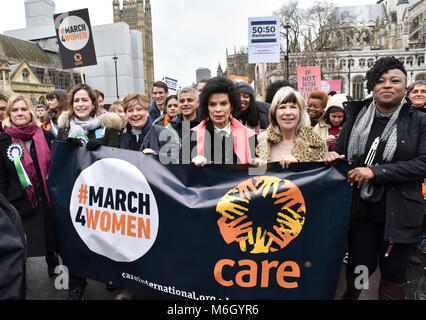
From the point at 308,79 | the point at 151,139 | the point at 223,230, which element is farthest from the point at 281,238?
the point at 308,79

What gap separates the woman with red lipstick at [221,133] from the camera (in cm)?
314

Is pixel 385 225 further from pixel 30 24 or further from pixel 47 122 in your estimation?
pixel 30 24

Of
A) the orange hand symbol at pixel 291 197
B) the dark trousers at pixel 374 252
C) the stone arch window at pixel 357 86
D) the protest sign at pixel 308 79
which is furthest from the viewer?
the stone arch window at pixel 357 86

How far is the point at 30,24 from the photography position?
224 ft

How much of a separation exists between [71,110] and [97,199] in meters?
1.25

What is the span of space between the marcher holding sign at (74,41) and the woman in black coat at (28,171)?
301 centimetres

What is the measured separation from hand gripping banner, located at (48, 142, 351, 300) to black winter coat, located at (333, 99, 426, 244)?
30cm

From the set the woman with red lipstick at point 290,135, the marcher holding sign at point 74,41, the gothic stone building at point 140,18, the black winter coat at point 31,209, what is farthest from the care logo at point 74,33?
the gothic stone building at point 140,18

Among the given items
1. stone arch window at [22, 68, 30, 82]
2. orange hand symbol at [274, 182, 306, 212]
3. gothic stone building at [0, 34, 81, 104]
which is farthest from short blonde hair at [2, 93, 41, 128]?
stone arch window at [22, 68, 30, 82]

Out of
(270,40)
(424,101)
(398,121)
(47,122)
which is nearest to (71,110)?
(47,122)

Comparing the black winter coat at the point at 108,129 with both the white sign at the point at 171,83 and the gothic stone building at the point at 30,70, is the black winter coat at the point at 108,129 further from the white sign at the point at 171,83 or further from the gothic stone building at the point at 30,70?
the gothic stone building at the point at 30,70

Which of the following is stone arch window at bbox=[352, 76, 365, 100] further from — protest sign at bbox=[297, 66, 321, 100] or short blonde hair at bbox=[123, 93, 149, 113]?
short blonde hair at bbox=[123, 93, 149, 113]

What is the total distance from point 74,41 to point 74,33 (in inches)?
5.9

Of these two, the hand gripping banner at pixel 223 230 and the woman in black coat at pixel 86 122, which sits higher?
the woman in black coat at pixel 86 122
